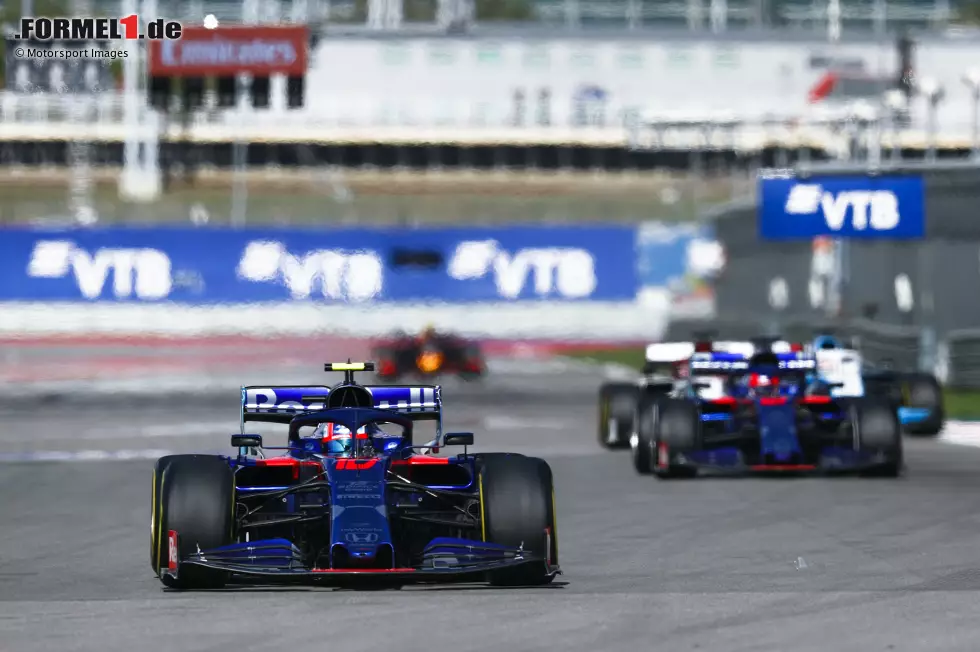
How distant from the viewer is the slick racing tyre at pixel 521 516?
1145cm

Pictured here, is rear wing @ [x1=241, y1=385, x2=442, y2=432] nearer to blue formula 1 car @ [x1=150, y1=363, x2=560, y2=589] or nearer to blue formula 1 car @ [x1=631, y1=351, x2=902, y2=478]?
blue formula 1 car @ [x1=150, y1=363, x2=560, y2=589]

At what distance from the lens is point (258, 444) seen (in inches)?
505

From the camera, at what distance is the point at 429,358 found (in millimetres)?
38375

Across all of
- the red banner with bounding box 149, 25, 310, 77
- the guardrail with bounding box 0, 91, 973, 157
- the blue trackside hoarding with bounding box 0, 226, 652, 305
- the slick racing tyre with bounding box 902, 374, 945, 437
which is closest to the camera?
the slick racing tyre with bounding box 902, 374, 945, 437

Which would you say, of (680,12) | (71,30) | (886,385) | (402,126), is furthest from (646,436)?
(680,12)

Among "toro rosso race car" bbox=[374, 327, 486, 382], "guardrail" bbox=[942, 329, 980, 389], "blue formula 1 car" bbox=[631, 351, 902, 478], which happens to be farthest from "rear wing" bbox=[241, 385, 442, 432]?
"toro rosso race car" bbox=[374, 327, 486, 382]

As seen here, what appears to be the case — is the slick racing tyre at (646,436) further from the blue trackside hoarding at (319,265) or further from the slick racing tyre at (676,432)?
the blue trackside hoarding at (319,265)

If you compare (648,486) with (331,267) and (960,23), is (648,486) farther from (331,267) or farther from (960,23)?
(960,23)

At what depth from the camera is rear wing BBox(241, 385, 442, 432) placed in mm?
13453

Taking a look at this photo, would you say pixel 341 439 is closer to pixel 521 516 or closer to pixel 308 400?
pixel 308 400

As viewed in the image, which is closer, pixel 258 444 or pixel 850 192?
pixel 258 444

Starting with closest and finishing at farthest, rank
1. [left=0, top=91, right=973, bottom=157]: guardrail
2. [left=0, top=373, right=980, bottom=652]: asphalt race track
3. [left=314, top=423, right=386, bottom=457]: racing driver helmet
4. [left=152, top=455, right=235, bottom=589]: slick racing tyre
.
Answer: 1. [left=0, top=373, right=980, bottom=652]: asphalt race track
2. [left=152, top=455, right=235, bottom=589]: slick racing tyre
3. [left=314, top=423, right=386, bottom=457]: racing driver helmet
4. [left=0, top=91, right=973, bottom=157]: guardrail

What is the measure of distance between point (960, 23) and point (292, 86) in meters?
58.4

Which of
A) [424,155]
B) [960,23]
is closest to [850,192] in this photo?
[424,155]
